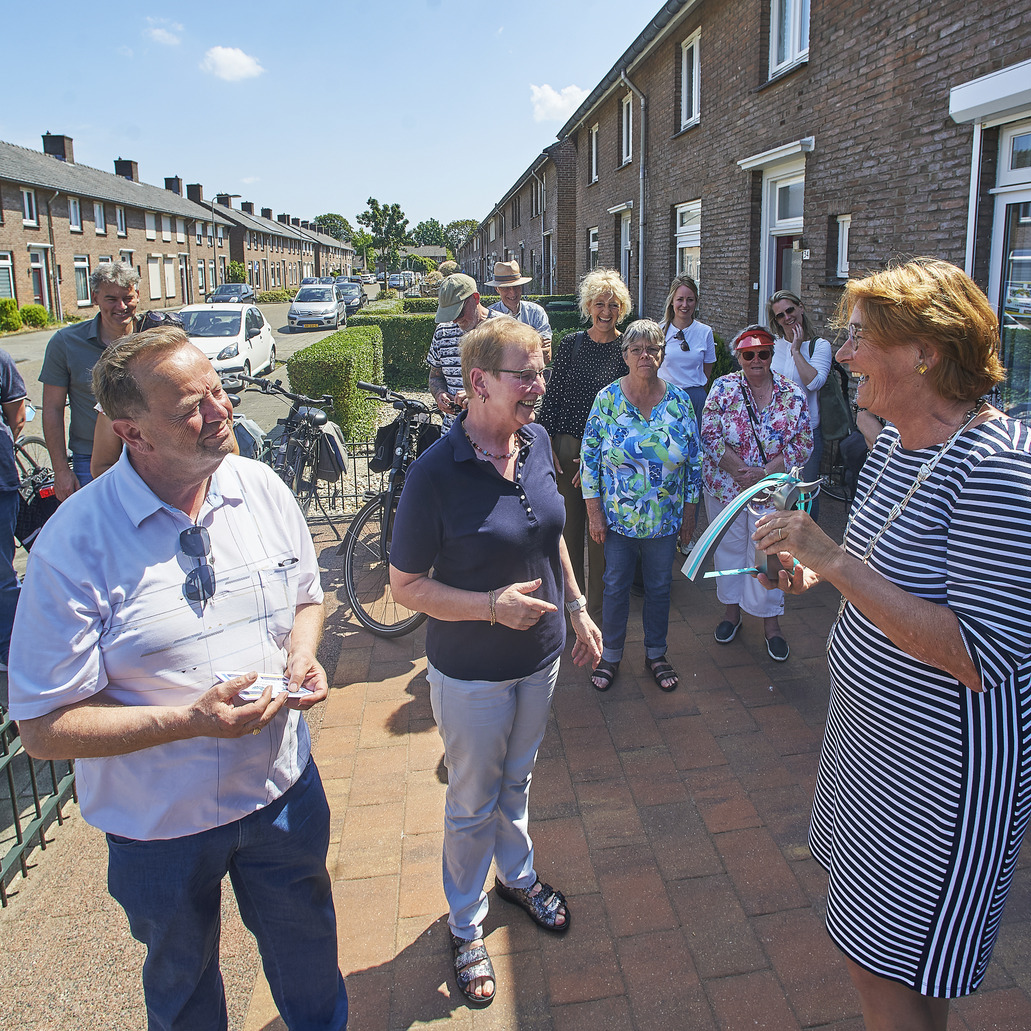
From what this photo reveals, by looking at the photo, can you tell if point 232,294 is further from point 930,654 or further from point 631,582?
point 930,654

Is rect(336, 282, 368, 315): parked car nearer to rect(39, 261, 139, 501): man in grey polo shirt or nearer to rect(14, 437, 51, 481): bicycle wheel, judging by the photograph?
rect(14, 437, 51, 481): bicycle wheel

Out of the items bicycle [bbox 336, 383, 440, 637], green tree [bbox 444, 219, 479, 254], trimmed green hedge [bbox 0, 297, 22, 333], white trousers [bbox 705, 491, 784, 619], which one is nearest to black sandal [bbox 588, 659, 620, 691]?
white trousers [bbox 705, 491, 784, 619]

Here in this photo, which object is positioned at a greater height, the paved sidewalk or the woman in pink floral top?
→ the woman in pink floral top

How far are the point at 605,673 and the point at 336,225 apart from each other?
127474mm

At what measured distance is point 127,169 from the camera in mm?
52500

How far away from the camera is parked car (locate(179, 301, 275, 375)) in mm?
17188

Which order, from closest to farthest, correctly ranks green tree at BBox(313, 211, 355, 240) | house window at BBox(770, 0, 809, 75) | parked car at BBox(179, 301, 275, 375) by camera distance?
house window at BBox(770, 0, 809, 75)
parked car at BBox(179, 301, 275, 375)
green tree at BBox(313, 211, 355, 240)

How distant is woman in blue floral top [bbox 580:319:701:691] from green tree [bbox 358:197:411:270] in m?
88.3

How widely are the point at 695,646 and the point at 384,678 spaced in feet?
6.20

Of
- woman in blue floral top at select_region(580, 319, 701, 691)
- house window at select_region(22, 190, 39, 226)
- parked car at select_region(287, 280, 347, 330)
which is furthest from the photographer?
house window at select_region(22, 190, 39, 226)

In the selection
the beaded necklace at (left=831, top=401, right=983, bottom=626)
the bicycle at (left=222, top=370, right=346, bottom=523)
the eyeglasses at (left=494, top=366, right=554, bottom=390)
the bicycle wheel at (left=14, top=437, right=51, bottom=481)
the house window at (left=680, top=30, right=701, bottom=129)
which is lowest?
the bicycle wheel at (left=14, top=437, right=51, bottom=481)

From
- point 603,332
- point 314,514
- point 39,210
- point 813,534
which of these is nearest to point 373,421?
point 314,514

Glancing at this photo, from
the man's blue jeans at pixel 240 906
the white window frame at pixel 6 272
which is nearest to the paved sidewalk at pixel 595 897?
the man's blue jeans at pixel 240 906

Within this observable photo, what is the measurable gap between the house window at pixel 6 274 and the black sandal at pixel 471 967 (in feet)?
132
